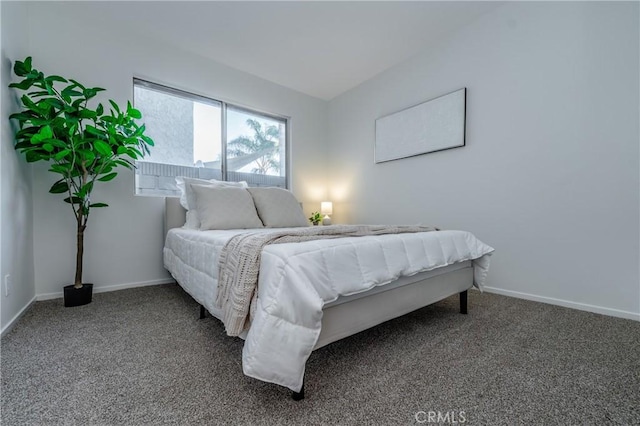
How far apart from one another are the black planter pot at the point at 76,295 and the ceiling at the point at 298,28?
2465 millimetres

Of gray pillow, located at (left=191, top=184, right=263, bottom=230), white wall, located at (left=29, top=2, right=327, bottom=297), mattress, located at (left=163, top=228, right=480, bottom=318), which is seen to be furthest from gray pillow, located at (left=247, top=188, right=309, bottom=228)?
white wall, located at (left=29, top=2, right=327, bottom=297)

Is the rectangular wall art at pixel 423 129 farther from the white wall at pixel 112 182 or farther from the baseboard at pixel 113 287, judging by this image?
the baseboard at pixel 113 287

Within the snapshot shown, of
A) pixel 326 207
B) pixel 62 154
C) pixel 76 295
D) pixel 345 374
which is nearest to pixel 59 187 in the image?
pixel 62 154

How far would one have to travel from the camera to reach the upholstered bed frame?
1162 millimetres

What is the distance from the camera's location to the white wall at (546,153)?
1909 mm

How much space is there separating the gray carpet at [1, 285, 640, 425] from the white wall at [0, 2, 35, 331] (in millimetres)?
262

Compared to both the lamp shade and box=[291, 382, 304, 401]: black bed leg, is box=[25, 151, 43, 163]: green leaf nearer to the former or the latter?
box=[291, 382, 304, 401]: black bed leg

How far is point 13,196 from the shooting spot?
1.83m

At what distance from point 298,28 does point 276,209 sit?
6.02ft

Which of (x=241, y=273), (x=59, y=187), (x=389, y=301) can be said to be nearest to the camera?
(x=241, y=273)

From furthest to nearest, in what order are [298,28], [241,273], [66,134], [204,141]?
[204,141], [298,28], [66,134], [241,273]

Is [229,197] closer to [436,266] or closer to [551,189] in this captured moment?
[436,266]

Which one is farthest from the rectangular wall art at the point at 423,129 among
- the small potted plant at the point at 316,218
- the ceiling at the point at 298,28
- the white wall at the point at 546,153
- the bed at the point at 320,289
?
the bed at the point at 320,289

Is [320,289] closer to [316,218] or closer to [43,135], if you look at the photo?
[43,135]
